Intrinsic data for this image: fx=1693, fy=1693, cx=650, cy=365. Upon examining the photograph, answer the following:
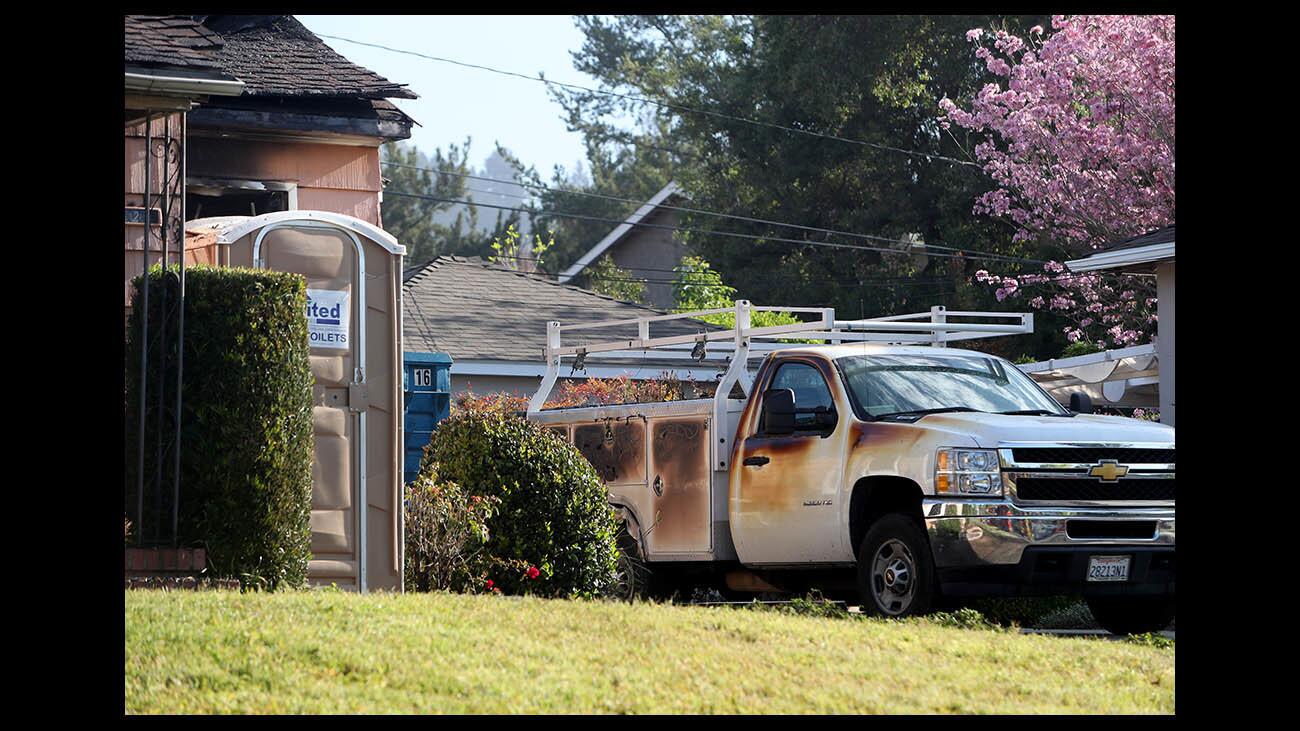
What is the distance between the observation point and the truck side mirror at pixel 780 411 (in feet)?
38.4

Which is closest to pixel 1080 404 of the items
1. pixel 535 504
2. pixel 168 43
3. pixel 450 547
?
pixel 535 504

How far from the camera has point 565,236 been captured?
2542 inches

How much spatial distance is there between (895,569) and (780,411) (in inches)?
58.9

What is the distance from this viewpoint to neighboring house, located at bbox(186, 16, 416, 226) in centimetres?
1577

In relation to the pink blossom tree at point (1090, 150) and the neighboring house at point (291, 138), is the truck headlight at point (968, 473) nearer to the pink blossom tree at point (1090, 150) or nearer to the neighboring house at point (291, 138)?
the neighboring house at point (291, 138)

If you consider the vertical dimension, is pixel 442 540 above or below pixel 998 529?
below

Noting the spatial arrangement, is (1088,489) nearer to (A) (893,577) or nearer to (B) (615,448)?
(A) (893,577)

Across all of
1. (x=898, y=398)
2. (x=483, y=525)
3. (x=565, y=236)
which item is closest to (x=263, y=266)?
(x=483, y=525)

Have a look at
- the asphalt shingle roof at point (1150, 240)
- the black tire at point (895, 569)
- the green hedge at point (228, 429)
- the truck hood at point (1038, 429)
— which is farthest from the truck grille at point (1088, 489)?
the asphalt shingle roof at point (1150, 240)

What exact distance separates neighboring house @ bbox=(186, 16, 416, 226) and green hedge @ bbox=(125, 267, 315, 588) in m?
5.85

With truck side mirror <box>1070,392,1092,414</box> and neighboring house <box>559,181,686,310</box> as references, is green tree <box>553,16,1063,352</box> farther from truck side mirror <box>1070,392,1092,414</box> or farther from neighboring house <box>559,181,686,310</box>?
truck side mirror <box>1070,392,1092,414</box>

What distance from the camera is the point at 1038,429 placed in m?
10.7
